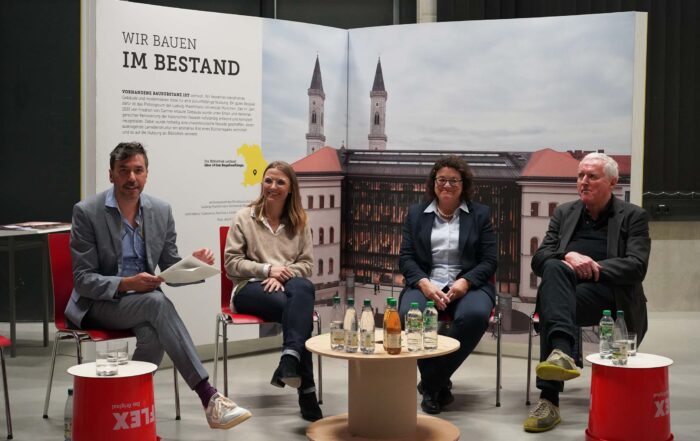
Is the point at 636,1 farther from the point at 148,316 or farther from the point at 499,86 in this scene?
the point at 148,316

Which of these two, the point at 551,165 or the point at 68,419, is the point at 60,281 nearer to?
the point at 68,419

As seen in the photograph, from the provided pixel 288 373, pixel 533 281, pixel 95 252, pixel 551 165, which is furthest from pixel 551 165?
pixel 95 252

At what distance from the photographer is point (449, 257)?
5.12m

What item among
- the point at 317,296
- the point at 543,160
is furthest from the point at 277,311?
the point at 543,160

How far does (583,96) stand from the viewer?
5.75m

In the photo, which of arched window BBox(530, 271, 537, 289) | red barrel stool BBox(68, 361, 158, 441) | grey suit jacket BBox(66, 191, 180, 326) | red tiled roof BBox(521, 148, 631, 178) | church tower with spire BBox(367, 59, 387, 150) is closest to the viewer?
red barrel stool BBox(68, 361, 158, 441)

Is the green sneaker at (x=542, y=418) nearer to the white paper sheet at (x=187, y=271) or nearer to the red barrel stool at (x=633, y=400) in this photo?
the red barrel stool at (x=633, y=400)

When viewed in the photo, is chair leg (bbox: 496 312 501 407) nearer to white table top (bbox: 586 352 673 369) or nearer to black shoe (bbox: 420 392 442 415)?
black shoe (bbox: 420 392 442 415)

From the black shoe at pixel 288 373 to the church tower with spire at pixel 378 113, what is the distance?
7.38ft

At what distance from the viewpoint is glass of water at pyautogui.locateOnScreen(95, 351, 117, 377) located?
375 cm

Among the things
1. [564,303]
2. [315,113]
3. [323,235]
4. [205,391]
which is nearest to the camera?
[205,391]

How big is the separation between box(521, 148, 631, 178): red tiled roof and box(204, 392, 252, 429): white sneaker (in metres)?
2.63

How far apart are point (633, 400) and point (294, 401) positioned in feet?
6.01

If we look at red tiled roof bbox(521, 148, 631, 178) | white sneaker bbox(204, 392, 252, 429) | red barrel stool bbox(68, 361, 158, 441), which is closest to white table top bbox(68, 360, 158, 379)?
red barrel stool bbox(68, 361, 158, 441)
